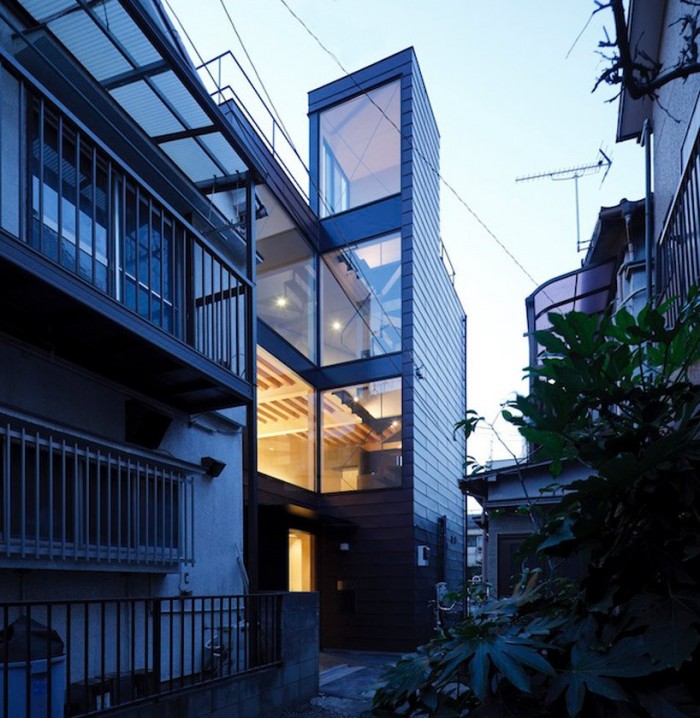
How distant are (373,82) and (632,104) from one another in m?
6.98

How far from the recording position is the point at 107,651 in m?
5.04

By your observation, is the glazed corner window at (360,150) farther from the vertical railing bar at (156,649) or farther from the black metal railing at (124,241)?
the vertical railing bar at (156,649)

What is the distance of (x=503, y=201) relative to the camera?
33.1 ft

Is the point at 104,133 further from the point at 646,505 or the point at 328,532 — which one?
the point at 328,532

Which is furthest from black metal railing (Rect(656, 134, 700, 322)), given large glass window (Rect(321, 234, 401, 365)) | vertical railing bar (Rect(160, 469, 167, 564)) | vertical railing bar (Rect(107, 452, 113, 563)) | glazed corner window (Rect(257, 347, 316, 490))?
large glass window (Rect(321, 234, 401, 365))

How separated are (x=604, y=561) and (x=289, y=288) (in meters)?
10.7

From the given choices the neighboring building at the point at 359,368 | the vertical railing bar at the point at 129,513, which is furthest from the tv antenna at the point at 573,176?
the vertical railing bar at the point at 129,513

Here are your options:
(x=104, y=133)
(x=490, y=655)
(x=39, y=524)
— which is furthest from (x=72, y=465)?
(x=490, y=655)

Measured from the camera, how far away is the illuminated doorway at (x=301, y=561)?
1200 centimetres

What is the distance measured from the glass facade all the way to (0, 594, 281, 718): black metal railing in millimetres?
5730

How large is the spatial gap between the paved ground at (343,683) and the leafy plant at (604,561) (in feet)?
9.39

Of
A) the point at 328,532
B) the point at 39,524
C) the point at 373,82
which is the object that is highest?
the point at 373,82

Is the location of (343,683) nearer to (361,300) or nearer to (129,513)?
(129,513)

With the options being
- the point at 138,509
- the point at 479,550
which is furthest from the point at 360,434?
the point at 479,550
